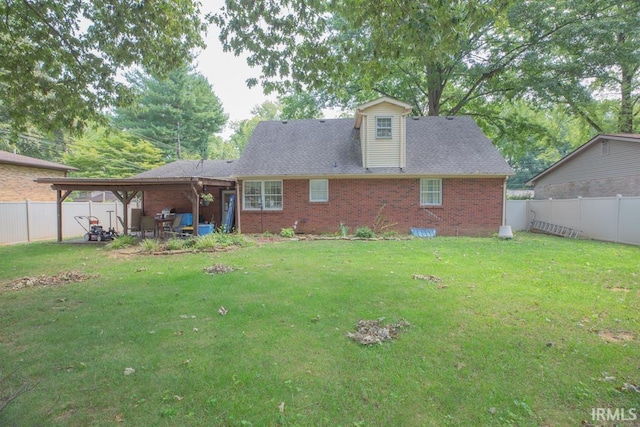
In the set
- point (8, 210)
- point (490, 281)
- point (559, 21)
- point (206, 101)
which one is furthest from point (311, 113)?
point (490, 281)

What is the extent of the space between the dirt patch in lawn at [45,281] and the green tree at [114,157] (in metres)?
19.6

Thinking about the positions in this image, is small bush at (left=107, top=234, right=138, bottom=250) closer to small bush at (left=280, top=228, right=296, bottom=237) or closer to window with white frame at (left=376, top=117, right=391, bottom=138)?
small bush at (left=280, top=228, right=296, bottom=237)

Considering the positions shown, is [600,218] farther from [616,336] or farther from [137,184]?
[137,184]

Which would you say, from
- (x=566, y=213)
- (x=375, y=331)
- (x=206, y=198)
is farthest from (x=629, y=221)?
(x=206, y=198)

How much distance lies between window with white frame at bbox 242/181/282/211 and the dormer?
3.96m

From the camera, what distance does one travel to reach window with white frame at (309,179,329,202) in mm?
14211

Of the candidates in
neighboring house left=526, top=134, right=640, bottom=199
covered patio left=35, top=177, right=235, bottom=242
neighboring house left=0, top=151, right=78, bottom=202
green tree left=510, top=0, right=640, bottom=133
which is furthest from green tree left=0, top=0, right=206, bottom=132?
neighboring house left=526, top=134, right=640, bottom=199

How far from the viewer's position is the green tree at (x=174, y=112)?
2603 centimetres

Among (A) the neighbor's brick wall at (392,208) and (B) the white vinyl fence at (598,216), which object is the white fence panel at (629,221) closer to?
(B) the white vinyl fence at (598,216)

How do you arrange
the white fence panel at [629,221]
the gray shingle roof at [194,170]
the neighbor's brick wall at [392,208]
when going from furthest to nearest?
the gray shingle roof at [194,170] < the neighbor's brick wall at [392,208] < the white fence panel at [629,221]

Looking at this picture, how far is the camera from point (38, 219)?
14.0 metres

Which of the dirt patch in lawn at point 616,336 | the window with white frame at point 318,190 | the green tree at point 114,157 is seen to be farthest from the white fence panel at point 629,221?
the green tree at point 114,157

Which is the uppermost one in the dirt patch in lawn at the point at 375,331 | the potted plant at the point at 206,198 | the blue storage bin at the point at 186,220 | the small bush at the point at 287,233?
the potted plant at the point at 206,198

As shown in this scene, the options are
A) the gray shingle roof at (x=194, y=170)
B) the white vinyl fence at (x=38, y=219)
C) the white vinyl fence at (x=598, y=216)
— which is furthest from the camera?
the gray shingle roof at (x=194, y=170)
